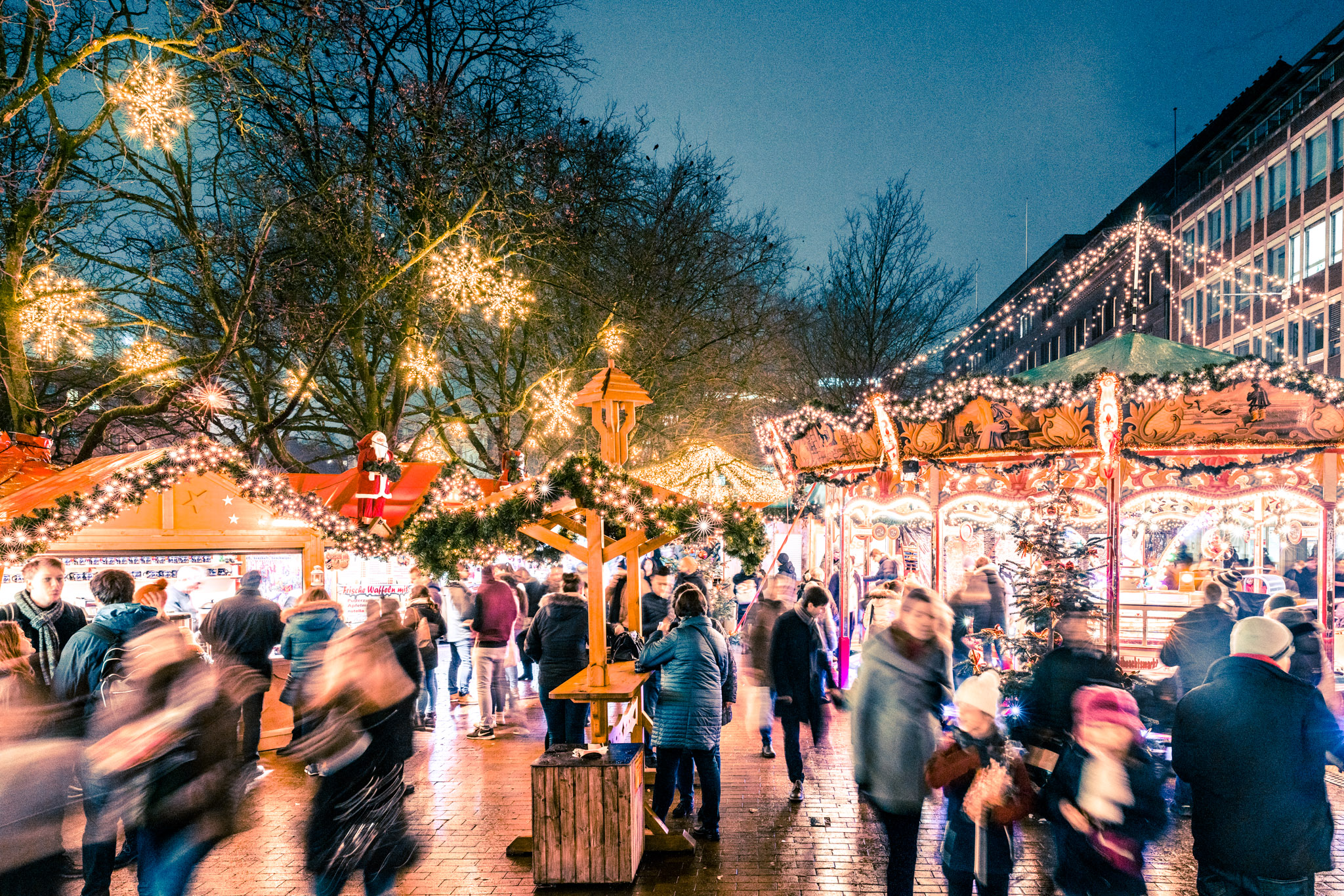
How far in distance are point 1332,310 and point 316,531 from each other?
102ft

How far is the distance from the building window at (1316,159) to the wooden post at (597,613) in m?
30.6

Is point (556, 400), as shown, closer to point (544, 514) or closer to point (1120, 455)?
point (1120, 455)

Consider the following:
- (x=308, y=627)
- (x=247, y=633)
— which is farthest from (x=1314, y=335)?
(x=247, y=633)

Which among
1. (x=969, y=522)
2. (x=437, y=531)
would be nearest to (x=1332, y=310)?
(x=969, y=522)

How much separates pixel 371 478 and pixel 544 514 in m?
5.79

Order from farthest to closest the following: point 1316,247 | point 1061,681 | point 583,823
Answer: point 1316,247 < point 583,823 < point 1061,681

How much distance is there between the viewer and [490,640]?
8438 mm

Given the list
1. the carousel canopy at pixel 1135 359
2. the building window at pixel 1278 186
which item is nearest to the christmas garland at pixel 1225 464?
the carousel canopy at pixel 1135 359

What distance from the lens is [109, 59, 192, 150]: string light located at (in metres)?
8.60

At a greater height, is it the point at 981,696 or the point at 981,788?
the point at 981,696

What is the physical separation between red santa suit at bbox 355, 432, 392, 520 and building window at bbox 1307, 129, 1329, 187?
101ft

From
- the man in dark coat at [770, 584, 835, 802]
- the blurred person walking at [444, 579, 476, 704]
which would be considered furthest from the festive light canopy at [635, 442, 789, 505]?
the man in dark coat at [770, 584, 835, 802]

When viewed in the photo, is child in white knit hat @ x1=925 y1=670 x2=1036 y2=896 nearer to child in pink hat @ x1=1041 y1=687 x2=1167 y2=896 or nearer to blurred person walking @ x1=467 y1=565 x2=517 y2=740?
child in pink hat @ x1=1041 y1=687 x2=1167 y2=896

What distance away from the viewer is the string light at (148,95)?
8602 mm
